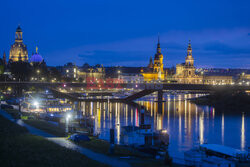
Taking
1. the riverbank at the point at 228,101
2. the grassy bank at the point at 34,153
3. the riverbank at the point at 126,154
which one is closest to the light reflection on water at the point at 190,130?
the riverbank at the point at 126,154

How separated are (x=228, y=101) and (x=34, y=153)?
3162 inches

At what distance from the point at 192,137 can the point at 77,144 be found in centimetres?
1735

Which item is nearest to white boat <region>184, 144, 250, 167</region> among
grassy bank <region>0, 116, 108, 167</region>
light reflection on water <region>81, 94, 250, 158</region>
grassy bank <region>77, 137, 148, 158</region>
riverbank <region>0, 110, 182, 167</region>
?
light reflection on water <region>81, 94, 250, 158</region>

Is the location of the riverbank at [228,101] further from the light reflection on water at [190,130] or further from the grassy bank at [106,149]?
the grassy bank at [106,149]

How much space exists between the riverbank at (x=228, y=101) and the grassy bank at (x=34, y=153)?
64.6 metres

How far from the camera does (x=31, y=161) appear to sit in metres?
26.7

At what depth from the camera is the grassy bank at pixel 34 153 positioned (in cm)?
2645

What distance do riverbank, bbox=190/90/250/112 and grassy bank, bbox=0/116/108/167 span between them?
64623mm

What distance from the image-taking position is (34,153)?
96.1ft

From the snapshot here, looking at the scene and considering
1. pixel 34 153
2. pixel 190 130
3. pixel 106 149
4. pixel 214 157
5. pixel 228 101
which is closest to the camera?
pixel 34 153

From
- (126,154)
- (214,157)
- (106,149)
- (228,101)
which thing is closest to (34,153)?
(106,149)

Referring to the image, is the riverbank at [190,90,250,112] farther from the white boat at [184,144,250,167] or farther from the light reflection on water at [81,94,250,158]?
the white boat at [184,144,250,167]

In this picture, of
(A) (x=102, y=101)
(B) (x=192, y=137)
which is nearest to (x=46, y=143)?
(B) (x=192, y=137)

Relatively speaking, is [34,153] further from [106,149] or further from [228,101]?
[228,101]
